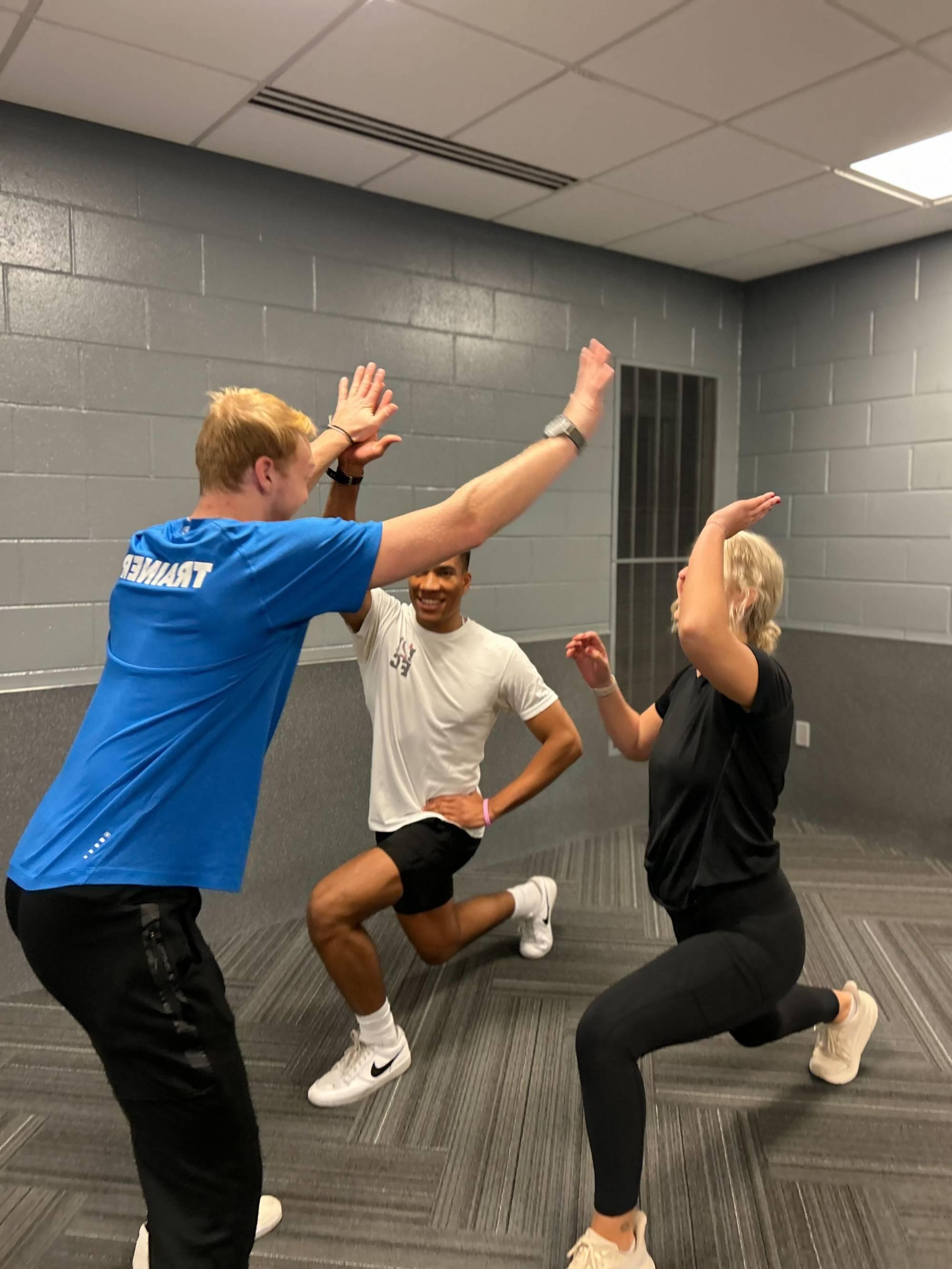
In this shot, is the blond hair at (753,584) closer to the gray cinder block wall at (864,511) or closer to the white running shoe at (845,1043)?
the white running shoe at (845,1043)

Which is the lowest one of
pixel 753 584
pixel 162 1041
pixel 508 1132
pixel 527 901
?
pixel 508 1132

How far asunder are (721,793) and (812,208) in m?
2.65

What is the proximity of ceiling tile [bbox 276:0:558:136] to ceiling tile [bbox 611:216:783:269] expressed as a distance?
1.33 meters

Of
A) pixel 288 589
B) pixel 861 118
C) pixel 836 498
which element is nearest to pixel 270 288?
pixel 861 118

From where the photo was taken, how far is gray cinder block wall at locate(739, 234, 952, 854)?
3955mm

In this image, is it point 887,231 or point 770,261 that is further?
point 770,261

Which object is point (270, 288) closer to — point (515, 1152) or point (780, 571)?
point (780, 571)

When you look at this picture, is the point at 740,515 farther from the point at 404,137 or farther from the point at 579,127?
the point at 404,137

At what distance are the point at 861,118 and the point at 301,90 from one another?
63.3 inches

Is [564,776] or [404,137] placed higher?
[404,137]

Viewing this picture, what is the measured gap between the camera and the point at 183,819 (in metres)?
1.39

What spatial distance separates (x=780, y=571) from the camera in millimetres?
2023

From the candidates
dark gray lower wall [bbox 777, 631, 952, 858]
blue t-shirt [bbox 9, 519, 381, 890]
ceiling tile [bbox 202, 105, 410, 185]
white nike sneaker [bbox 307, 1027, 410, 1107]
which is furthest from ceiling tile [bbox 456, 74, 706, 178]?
white nike sneaker [bbox 307, 1027, 410, 1107]

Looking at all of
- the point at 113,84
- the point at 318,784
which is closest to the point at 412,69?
the point at 113,84
